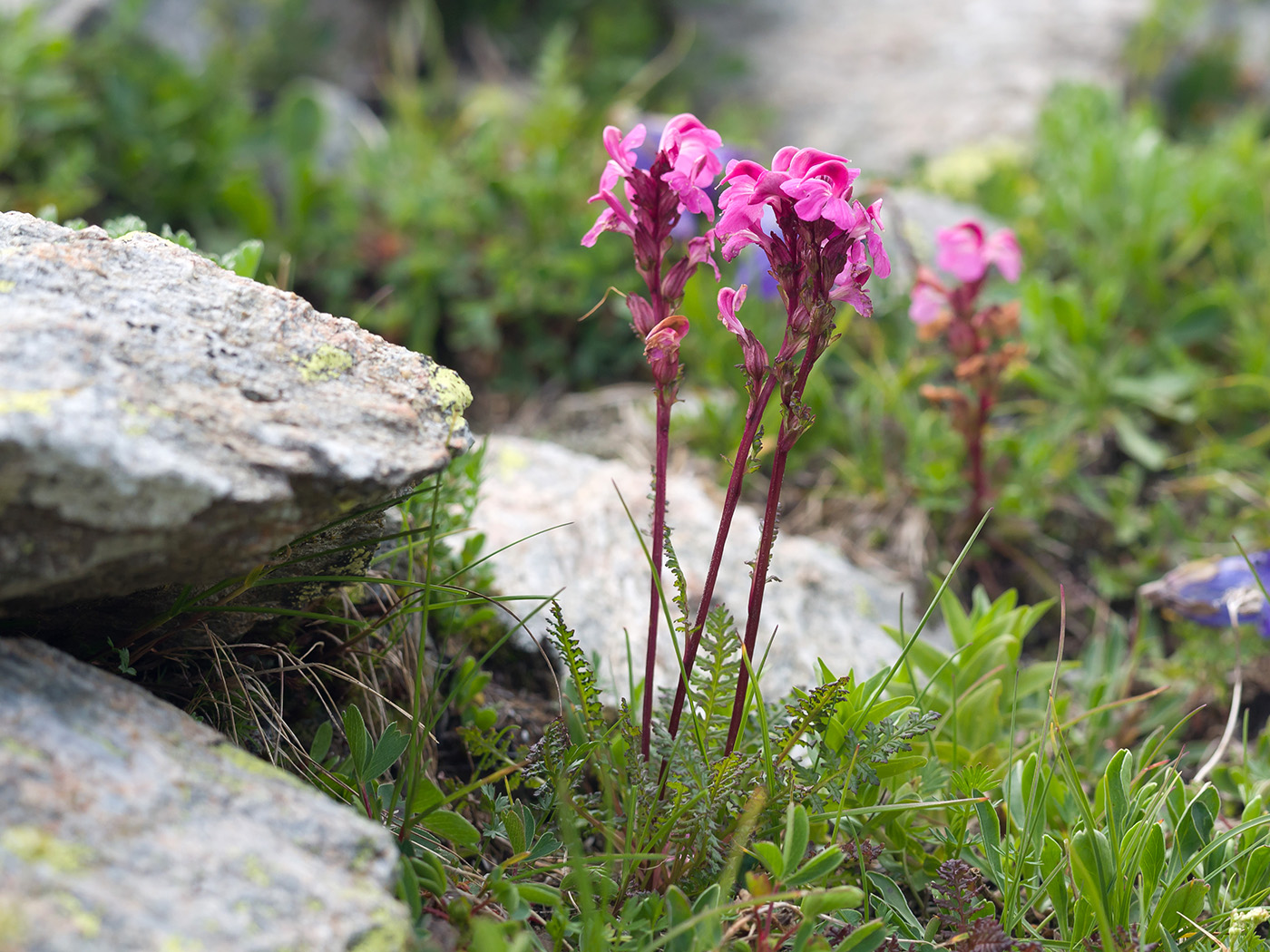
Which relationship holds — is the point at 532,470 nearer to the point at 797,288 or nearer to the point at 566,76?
the point at 797,288

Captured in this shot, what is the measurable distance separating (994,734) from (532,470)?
1.53m

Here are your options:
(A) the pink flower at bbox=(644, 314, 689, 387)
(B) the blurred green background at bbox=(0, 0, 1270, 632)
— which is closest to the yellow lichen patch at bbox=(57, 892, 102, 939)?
(A) the pink flower at bbox=(644, 314, 689, 387)

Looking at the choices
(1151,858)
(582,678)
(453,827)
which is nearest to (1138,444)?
(1151,858)

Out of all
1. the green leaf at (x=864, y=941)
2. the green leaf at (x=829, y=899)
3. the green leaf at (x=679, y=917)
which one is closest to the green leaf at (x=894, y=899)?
the green leaf at (x=864, y=941)

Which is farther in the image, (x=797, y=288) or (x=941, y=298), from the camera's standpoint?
(x=941, y=298)

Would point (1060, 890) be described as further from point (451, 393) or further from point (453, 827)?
point (451, 393)

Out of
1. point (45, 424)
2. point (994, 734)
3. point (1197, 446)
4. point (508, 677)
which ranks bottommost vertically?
point (508, 677)

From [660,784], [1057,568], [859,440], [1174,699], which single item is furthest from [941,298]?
[660,784]

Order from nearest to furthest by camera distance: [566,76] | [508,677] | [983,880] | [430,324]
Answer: [983,880], [508,677], [430,324], [566,76]

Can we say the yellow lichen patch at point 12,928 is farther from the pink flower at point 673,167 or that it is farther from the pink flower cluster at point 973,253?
the pink flower cluster at point 973,253

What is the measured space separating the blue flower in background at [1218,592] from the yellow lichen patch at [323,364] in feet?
7.12

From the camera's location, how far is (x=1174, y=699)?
2516 millimetres

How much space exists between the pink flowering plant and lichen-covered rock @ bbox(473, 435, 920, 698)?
55 cm

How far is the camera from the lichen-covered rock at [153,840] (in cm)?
99
